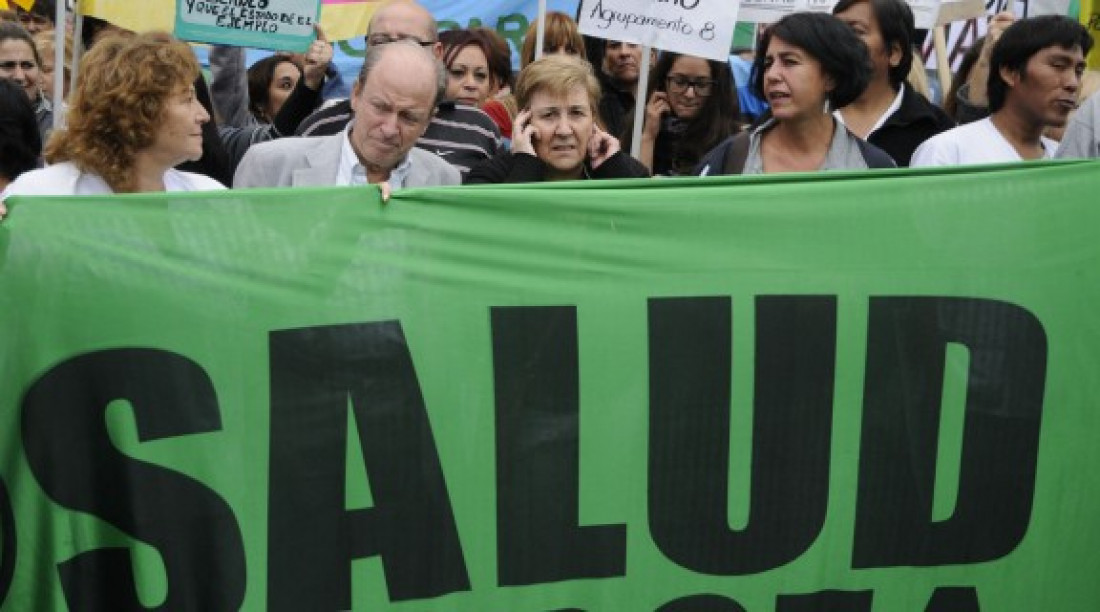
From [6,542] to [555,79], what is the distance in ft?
6.89

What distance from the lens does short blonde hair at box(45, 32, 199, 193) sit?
15.5 ft

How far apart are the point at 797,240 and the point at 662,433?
0.56m

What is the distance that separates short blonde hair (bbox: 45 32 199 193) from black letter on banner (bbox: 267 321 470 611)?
2.55 feet

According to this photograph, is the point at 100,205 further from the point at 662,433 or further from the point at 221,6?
the point at 221,6

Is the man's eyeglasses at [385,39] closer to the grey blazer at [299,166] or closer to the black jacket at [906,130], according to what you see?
the grey blazer at [299,166]

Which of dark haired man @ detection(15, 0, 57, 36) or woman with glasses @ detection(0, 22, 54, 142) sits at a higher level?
dark haired man @ detection(15, 0, 57, 36)

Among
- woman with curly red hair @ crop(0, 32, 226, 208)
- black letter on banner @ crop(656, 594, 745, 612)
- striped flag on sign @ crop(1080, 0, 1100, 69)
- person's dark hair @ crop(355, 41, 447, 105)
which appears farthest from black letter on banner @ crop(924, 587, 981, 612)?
striped flag on sign @ crop(1080, 0, 1100, 69)

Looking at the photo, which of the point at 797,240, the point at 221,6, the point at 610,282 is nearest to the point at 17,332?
the point at 610,282

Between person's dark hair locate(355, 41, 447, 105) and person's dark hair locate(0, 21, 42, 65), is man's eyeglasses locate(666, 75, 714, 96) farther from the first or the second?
person's dark hair locate(0, 21, 42, 65)

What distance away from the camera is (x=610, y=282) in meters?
4.48

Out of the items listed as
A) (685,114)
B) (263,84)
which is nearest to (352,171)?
(685,114)

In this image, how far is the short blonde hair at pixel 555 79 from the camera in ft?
18.0

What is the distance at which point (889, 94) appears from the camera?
683cm

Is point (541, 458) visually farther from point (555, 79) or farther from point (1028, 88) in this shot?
point (1028, 88)
